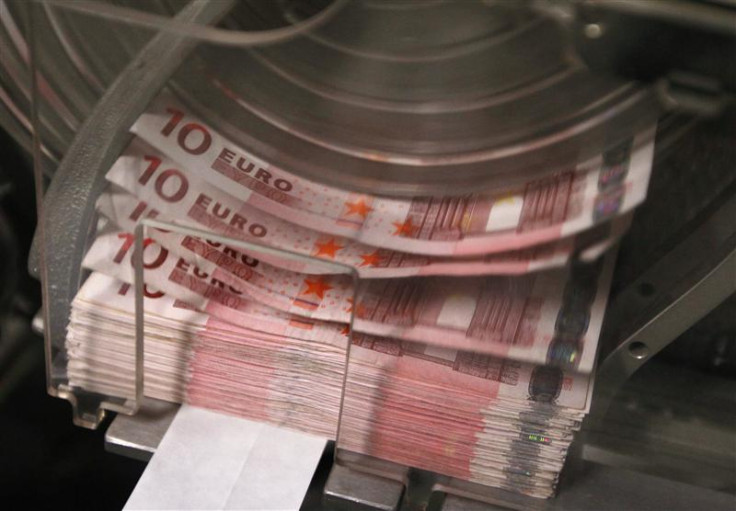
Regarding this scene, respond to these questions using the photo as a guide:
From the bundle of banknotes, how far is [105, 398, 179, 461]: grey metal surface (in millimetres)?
15

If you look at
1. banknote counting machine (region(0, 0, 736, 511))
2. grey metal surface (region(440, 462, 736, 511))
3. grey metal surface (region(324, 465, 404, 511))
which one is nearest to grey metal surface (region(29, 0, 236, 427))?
banknote counting machine (region(0, 0, 736, 511))

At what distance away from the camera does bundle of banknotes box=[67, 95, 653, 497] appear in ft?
2.17

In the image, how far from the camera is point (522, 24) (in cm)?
57

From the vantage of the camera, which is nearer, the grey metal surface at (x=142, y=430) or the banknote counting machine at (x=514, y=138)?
the banknote counting machine at (x=514, y=138)

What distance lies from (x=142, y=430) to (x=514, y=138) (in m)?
0.44

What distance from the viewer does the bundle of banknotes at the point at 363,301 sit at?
0.66 metres

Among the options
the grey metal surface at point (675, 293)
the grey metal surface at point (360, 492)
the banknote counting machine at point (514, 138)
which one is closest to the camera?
the banknote counting machine at point (514, 138)

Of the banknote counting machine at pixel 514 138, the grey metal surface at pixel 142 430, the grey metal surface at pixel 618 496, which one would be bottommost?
the grey metal surface at pixel 142 430

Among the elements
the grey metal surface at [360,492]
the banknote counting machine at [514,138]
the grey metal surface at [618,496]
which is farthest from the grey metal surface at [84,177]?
the grey metal surface at [618,496]

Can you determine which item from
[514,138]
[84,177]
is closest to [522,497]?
[514,138]

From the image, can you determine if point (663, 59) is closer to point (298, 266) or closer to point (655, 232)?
point (655, 232)

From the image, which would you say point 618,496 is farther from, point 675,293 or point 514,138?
point 514,138

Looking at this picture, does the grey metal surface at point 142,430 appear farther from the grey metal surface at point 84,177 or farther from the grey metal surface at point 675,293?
the grey metal surface at point 675,293

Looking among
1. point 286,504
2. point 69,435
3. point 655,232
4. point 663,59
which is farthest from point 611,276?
point 69,435
